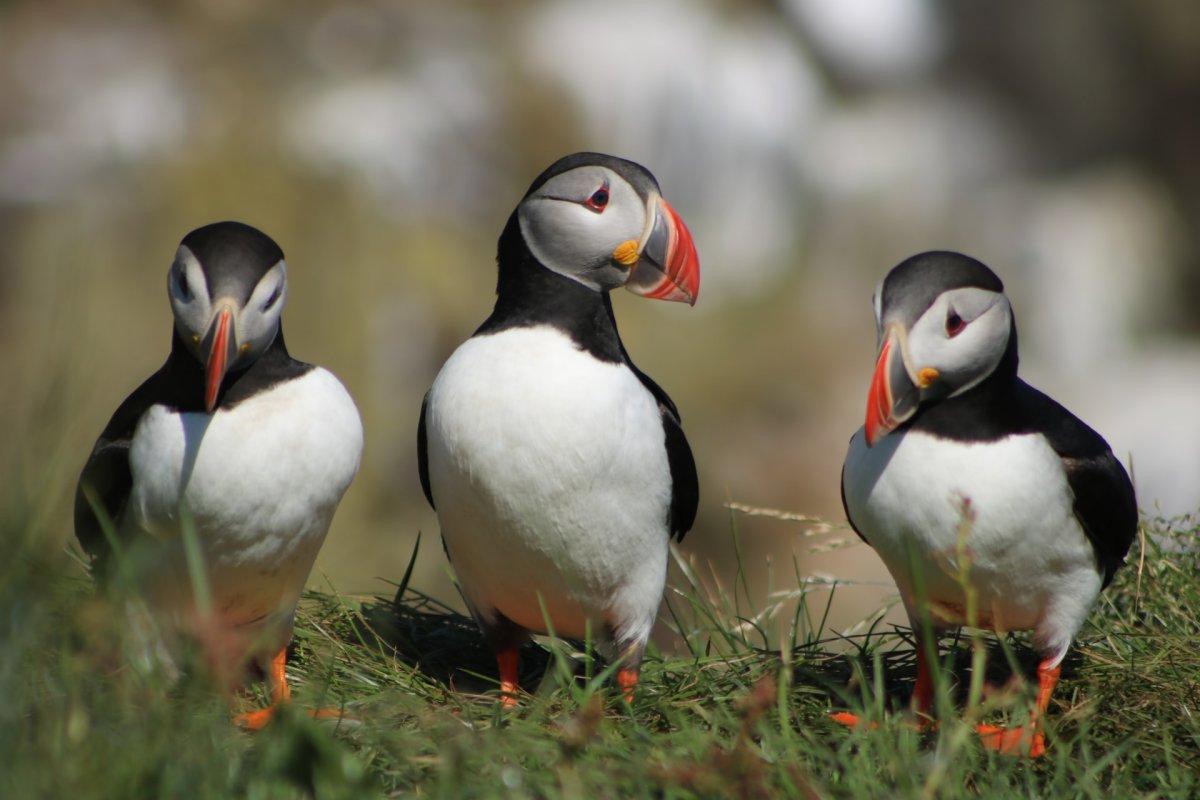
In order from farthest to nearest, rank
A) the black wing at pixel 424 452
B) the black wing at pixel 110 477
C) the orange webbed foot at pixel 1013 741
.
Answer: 1. the black wing at pixel 424 452
2. the black wing at pixel 110 477
3. the orange webbed foot at pixel 1013 741

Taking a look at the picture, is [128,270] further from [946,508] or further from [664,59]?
[946,508]

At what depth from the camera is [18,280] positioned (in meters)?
9.05

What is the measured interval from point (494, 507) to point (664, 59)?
730 centimetres

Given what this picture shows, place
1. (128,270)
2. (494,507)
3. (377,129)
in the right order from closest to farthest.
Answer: (494,507) < (128,270) < (377,129)

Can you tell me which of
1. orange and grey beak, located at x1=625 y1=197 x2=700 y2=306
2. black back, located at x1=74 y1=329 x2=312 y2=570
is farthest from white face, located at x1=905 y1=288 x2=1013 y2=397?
black back, located at x1=74 y1=329 x2=312 y2=570

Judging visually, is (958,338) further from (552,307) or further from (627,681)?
(627,681)

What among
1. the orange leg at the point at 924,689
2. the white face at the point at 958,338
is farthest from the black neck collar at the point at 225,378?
the orange leg at the point at 924,689

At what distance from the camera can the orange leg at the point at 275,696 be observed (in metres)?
3.15

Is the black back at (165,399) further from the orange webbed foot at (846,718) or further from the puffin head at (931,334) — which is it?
the orange webbed foot at (846,718)

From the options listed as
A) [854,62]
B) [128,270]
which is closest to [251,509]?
[128,270]

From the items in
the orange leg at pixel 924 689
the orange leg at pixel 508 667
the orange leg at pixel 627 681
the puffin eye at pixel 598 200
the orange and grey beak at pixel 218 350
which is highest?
the puffin eye at pixel 598 200

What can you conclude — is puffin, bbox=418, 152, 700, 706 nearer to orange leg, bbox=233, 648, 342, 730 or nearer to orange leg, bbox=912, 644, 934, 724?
orange leg, bbox=233, 648, 342, 730

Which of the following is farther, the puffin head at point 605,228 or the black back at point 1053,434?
the puffin head at point 605,228

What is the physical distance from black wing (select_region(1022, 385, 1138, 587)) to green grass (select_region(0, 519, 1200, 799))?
1.02 ft
